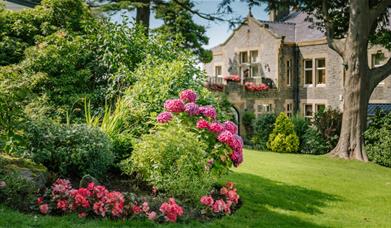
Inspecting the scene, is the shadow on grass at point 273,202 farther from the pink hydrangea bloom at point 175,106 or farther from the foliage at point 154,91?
the pink hydrangea bloom at point 175,106

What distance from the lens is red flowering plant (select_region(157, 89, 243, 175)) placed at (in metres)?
7.37

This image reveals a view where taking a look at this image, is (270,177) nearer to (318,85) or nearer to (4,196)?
(4,196)

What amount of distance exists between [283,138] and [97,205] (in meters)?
17.1

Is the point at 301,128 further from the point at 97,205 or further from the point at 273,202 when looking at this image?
the point at 97,205

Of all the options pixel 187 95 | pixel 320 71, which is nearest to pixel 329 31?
pixel 320 71

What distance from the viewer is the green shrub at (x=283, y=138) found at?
21906mm

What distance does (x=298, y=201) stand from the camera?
8.84 m

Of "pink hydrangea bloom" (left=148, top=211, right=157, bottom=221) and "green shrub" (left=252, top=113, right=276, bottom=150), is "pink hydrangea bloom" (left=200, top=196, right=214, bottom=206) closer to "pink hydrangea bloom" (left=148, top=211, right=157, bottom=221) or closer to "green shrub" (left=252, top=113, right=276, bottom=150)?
"pink hydrangea bloom" (left=148, top=211, right=157, bottom=221)

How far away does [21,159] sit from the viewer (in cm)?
670

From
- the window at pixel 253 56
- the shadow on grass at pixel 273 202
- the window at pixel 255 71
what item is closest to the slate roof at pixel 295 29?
the window at pixel 253 56

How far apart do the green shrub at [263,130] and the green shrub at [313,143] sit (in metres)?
1.89

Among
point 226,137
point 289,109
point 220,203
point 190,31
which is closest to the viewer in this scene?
point 220,203

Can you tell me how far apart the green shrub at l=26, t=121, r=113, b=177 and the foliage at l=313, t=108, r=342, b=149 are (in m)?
15.5

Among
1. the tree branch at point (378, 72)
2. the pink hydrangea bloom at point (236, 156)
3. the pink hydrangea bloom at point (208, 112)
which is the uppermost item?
the tree branch at point (378, 72)
